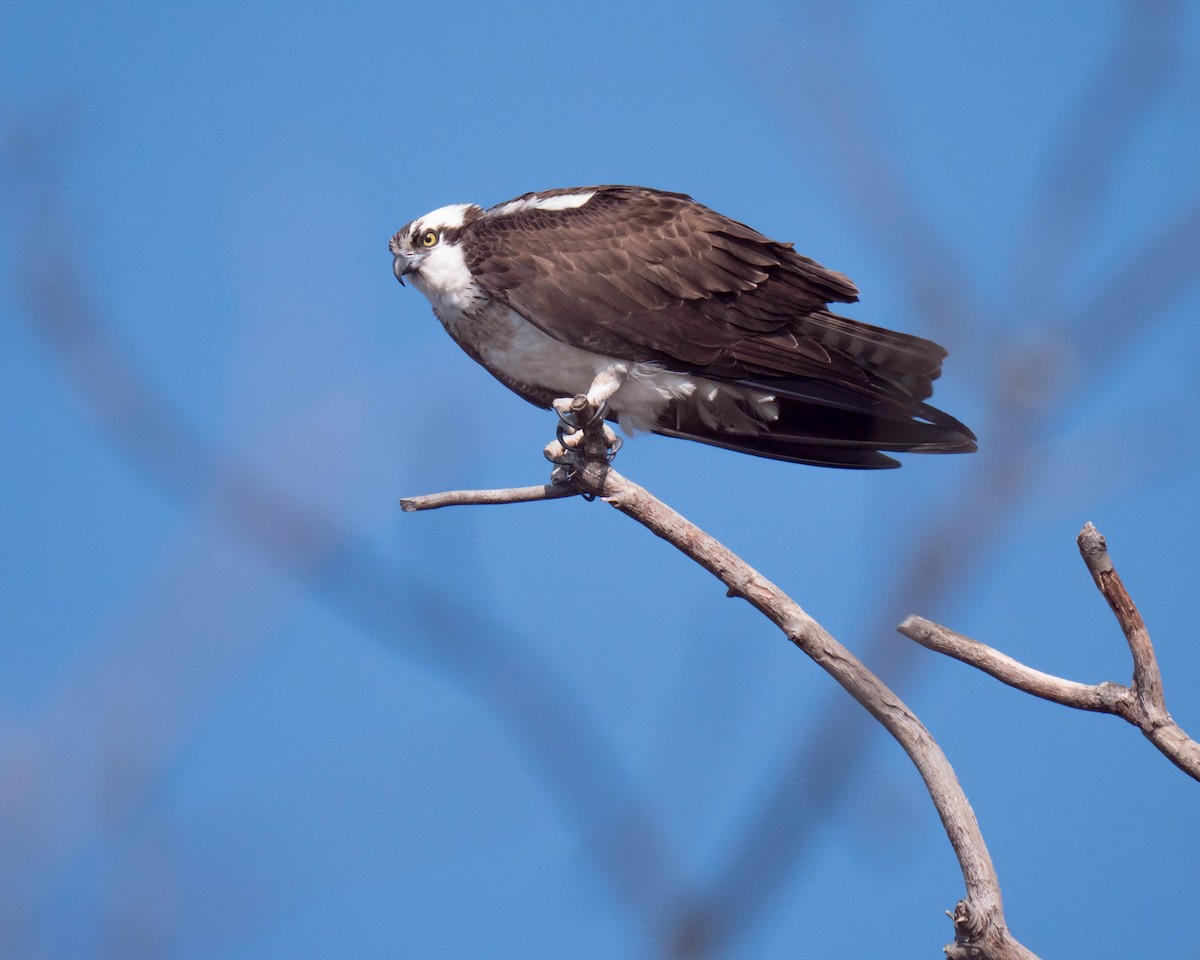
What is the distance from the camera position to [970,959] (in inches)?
144

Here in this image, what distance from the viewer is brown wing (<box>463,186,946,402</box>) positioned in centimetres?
566

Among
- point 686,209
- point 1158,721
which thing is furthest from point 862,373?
point 1158,721

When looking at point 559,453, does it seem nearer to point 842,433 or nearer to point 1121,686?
point 842,433

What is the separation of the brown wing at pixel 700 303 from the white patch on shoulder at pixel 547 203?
175 mm

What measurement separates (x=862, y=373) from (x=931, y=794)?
216 cm

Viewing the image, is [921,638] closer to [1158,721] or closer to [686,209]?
[1158,721]

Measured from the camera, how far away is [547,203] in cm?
617

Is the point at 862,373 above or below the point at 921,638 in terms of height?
above

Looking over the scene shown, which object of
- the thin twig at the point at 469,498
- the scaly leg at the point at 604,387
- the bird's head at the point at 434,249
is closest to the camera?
the thin twig at the point at 469,498

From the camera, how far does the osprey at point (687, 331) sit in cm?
566

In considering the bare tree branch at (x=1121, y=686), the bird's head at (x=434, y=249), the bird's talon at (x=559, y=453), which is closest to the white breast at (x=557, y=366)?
the bird's head at (x=434, y=249)

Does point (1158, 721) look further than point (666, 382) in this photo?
No

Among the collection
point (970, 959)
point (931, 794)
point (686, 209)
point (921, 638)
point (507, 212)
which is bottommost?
point (970, 959)

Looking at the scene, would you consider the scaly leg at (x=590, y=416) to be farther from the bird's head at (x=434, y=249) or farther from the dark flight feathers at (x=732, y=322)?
the bird's head at (x=434, y=249)
